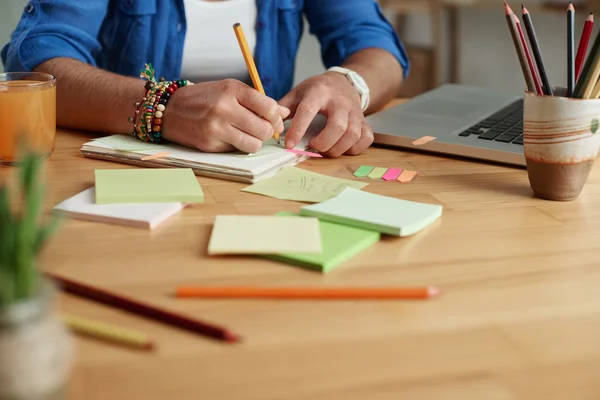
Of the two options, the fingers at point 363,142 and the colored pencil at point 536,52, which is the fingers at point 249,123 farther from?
the colored pencil at point 536,52

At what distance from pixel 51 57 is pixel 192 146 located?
36 cm

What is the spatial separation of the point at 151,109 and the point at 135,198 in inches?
A: 9.7

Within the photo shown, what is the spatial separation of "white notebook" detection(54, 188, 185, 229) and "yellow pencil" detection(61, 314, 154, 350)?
0.21 m

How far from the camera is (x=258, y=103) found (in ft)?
3.08

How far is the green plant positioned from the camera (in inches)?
14.0

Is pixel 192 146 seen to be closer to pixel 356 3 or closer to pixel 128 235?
pixel 128 235

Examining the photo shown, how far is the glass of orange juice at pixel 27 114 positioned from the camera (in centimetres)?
90

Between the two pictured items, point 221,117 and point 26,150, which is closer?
point 26,150

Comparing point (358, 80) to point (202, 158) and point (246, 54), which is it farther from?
point (202, 158)

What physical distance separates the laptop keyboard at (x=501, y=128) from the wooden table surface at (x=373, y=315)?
9.7 inches

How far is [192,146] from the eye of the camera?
0.97 metres

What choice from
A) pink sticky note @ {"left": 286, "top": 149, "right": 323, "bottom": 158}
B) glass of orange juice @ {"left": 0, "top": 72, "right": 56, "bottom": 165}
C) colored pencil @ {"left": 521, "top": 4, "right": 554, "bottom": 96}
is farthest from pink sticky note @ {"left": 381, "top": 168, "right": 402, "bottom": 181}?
glass of orange juice @ {"left": 0, "top": 72, "right": 56, "bottom": 165}

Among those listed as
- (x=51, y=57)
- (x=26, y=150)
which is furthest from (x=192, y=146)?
(x=26, y=150)

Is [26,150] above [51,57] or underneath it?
above
